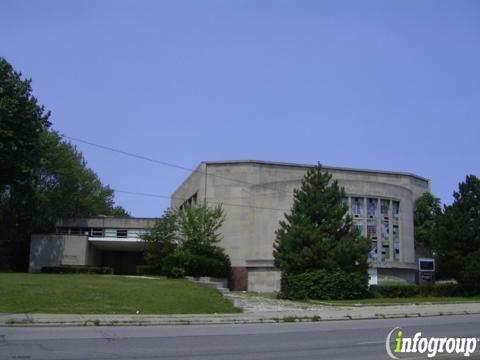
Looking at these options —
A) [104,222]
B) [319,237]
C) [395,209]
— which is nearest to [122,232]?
[104,222]

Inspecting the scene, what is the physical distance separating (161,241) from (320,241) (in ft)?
49.9

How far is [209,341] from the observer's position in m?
14.7

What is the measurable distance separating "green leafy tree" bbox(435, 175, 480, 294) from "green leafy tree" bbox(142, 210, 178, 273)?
20202 mm

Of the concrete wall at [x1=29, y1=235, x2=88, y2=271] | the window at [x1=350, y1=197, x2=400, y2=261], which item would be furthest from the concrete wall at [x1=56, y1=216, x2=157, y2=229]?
the window at [x1=350, y1=197, x2=400, y2=261]

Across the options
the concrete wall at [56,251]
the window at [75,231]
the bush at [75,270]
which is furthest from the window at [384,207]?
the window at [75,231]

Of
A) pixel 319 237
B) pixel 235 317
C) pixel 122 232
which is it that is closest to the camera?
pixel 235 317

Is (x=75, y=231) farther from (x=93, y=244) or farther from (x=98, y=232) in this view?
(x=93, y=244)

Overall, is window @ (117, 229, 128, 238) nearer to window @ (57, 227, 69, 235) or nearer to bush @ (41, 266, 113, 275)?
window @ (57, 227, 69, 235)

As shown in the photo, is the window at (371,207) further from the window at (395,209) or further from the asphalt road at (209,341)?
the asphalt road at (209,341)

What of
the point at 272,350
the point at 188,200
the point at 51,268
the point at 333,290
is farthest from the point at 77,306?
the point at 188,200

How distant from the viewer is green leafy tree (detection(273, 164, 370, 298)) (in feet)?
120

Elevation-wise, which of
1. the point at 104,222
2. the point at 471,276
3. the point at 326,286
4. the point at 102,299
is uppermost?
the point at 104,222

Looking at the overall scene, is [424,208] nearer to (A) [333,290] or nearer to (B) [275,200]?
(B) [275,200]

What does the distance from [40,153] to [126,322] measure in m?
34.3
